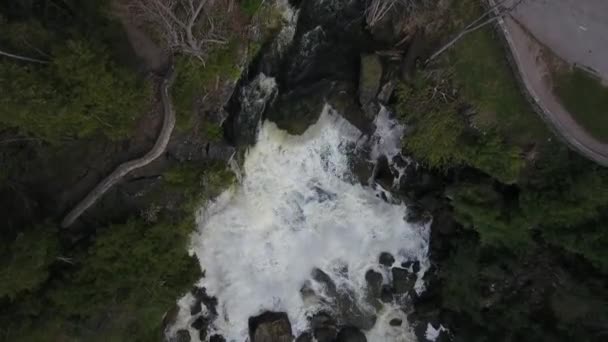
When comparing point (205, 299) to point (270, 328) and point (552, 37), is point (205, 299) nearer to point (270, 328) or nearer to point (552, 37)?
point (270, 328)

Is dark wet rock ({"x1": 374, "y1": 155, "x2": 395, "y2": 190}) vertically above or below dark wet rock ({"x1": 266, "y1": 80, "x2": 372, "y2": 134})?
below

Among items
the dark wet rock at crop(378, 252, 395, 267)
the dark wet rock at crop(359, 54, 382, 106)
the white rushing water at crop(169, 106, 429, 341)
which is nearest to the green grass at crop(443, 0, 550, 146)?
the dark wet rock at crop(359, 54, 382, 106)

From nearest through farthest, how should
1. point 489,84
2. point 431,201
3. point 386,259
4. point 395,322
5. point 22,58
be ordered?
point 22,58 → point 489,84 → point 431,201 → point 386,259 → point 395,322

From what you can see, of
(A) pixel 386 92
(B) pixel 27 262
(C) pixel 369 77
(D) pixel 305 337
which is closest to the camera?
(B) pixel 27 262

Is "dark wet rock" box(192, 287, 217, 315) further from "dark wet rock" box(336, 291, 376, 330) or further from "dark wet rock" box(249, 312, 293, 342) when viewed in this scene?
"dark wet rock" box(336, 291, 376, 330)

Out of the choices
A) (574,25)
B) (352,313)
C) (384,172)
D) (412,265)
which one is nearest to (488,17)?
(574,25)

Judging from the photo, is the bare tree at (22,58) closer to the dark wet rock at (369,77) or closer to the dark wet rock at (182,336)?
the dark wet rock at (369,77)

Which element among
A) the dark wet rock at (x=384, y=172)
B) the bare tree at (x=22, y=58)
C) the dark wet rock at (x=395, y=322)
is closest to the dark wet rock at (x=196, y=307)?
the dark wet rock at (x=395, y=322)
